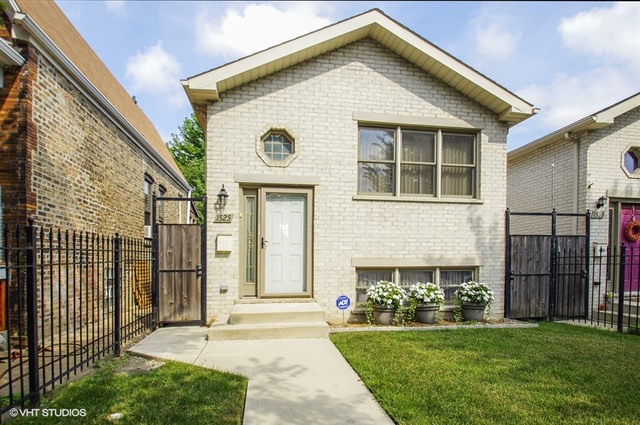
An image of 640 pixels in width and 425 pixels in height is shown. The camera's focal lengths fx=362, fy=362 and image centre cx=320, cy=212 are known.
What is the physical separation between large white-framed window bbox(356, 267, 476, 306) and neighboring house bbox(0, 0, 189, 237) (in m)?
5.79

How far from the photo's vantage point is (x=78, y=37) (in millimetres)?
10109

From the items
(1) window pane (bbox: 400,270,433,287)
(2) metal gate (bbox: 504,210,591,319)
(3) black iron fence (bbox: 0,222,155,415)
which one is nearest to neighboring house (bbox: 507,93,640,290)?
(2) metal gate (bbox: 504,210,591,319)

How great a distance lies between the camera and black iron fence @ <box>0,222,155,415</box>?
3482 millimetres

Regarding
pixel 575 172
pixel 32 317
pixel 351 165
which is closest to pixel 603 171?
pixel 575 172

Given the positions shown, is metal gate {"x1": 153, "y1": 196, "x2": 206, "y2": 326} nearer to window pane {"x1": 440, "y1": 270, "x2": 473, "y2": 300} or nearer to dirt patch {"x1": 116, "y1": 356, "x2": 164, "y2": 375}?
dirt patch {"x1": 116, "y1": 356, "x2": 164, "y2": 375}

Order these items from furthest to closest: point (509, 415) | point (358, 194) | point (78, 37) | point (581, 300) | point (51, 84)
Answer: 1. point (78, 37)
2. point (581, 300)
3. point (358, 194)
4. point (51, 84)
5. point (509, 415)

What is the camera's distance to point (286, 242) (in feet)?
24.2

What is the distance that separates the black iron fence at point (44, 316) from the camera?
3482mm

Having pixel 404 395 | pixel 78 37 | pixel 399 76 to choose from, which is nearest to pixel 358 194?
pixel 399 76

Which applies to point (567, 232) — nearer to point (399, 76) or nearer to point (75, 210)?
point (399, 76)

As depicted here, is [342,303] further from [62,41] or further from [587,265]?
[62,41]

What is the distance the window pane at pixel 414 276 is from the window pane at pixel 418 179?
1.73 meters

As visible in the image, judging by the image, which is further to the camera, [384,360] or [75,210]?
[75,210]

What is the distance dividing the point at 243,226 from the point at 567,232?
819cm
